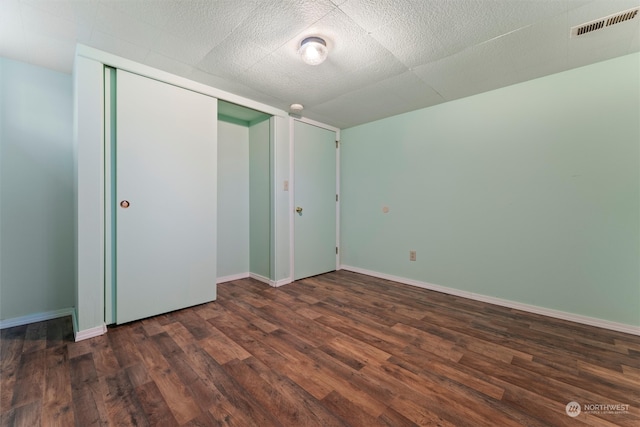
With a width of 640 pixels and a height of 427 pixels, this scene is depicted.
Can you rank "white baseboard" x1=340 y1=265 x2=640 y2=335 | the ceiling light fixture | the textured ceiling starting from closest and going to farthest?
the textured ceiling, the ceiling light fixture, "white baseboard" x1=340 y1=265 x2=640 y2=335

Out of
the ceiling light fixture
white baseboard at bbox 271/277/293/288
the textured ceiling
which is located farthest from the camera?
white baseboard at bbox 271/277/293/288

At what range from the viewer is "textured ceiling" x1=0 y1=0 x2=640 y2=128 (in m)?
1.60

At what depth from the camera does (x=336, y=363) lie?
5.63 feet

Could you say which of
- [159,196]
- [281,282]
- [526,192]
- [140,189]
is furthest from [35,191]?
[526,192]

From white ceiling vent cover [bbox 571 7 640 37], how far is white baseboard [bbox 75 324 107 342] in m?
4.17

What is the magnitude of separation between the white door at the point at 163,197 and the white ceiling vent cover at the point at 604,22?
121 inches

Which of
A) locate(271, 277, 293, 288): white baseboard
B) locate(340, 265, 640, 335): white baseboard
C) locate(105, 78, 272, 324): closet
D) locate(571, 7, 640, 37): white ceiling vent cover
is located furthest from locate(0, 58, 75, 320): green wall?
locate(571, 7, 640, 37): white ceiling vent cover

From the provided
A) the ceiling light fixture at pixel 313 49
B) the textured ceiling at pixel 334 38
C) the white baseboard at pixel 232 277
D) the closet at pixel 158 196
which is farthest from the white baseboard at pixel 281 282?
the ceiling light fixture at pixel 313 49

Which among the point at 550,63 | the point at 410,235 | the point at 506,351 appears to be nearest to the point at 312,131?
the point at 410,235

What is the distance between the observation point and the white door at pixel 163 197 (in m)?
2.19

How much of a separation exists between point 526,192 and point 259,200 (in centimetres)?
312

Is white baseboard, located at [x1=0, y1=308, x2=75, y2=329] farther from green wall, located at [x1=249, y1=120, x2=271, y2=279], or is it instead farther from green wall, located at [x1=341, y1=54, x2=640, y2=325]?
green wall, located at [x1=341, y1=54, x2=640, y2=325]

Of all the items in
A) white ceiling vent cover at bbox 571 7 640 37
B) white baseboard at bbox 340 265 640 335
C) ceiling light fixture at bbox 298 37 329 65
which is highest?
white ceiling vent cover at bbox 571 7 640 37

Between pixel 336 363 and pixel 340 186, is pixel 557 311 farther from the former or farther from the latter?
pixel 340 186
